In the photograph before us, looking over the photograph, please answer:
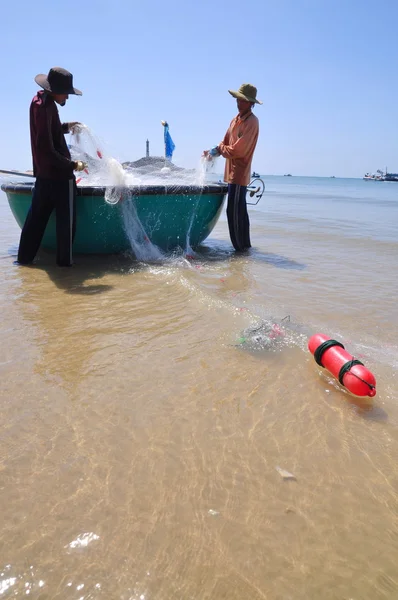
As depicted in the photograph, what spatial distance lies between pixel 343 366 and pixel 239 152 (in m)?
4.59

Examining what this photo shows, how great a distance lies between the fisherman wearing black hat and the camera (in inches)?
208

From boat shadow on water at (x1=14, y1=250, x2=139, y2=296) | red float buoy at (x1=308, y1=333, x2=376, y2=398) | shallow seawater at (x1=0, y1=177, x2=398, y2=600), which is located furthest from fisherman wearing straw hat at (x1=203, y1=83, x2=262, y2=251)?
red float buoy at (x1=308, y1=333, x2=376, y2=398)

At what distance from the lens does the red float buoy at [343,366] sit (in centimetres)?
279

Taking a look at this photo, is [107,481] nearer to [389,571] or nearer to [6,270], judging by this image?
[389,571]

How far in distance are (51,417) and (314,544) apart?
4.96 feet

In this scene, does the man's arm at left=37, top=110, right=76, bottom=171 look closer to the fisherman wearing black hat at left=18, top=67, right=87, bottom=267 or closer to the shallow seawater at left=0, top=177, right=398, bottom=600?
the fisherman wearing black hat at left=18, top=67, right=87, bottom=267

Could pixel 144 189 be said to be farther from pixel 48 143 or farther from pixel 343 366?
pixel 343 366

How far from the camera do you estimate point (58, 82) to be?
5.21 m

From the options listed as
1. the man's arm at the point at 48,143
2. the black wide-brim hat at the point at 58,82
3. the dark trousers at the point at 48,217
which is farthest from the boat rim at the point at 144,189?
the black wide-brim hat at the point at 58,82

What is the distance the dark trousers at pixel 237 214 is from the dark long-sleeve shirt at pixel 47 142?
8.34ft

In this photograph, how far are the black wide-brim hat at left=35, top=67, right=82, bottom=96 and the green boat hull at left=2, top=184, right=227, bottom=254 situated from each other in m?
1.20

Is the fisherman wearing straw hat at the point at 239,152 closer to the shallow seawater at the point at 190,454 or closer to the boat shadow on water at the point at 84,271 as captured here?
the boat shadow on water at the point at 84,271

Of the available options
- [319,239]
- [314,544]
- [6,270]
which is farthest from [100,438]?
[319,239]

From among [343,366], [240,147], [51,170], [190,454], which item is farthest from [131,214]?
[190,454]
